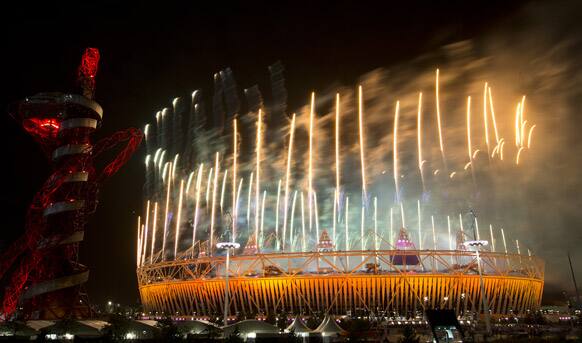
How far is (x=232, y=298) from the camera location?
65375mm

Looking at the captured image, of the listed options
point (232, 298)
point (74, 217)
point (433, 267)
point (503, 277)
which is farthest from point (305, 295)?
point (74, 217)

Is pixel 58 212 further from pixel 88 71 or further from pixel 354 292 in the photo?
pixel 354 292

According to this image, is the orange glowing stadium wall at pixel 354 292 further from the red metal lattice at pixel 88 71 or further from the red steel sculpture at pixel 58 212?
the red metal lattice at pixel 88 71

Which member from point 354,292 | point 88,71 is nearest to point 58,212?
point 88,71

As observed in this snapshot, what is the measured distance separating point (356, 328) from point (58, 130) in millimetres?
36706

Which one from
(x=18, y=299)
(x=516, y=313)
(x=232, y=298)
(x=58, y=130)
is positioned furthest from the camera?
(x=516, y=313)

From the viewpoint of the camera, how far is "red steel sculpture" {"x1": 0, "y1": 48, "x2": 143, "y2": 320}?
4553 cm

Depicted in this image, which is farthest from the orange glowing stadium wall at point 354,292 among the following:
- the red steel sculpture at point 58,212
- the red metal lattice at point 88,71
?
the red metal lattice at point 88,71

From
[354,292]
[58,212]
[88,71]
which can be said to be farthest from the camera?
[354,292]

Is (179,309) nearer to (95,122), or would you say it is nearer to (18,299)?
(18,299)

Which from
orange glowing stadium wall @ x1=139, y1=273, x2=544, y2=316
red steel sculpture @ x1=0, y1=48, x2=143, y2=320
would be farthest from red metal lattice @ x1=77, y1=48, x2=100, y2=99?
orange glowing stadium wall @ x1=139, y1=273, x2=544, y2=316

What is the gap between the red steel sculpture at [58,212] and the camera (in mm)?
45531

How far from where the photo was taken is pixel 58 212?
Result: 4628 centimetres

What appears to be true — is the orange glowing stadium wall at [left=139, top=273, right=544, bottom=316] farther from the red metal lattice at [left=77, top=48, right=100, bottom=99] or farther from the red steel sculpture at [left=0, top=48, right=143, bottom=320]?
the red metal lattice at [left=77, top=48, right=100, bottom=99]
